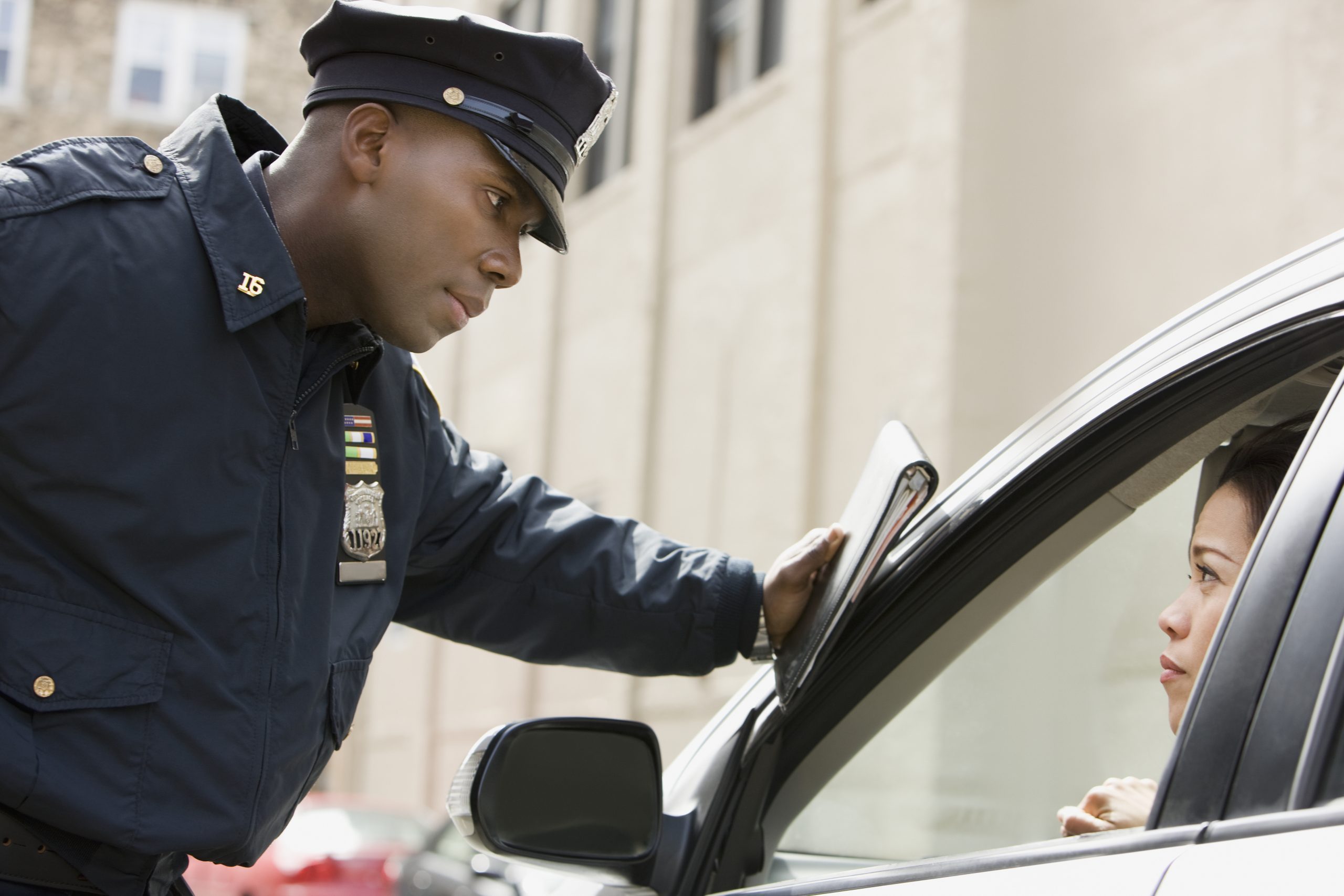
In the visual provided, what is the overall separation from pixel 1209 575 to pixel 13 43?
68.7ft

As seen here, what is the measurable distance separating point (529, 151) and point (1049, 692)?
111 centimetres

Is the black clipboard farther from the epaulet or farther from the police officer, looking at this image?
the epaulet

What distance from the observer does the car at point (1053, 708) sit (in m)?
1.09

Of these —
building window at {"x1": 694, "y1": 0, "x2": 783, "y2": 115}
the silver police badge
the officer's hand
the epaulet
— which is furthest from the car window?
building window at {"x1": 694, "y1": 0, "x2": 783, "y2": 115}

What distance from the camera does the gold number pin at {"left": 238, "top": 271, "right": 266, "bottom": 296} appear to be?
163cm

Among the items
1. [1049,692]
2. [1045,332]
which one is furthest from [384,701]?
[1049,692]

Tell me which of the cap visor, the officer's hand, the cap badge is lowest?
the officer's hand

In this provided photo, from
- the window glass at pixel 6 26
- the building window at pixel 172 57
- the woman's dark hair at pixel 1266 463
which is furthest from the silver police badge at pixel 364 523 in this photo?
the window glass at pixel 6 26

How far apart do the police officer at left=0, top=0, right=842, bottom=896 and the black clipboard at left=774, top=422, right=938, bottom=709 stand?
0.20 metres

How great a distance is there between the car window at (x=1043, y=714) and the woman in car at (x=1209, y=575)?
0.83ft

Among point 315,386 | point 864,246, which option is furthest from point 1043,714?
point 864,246

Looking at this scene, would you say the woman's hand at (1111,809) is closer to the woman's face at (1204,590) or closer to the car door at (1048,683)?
the woman's face at (1204,590)

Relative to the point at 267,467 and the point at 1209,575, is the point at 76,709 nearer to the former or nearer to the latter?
the point at 267,467

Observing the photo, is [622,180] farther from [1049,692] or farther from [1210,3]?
[1049,692]
